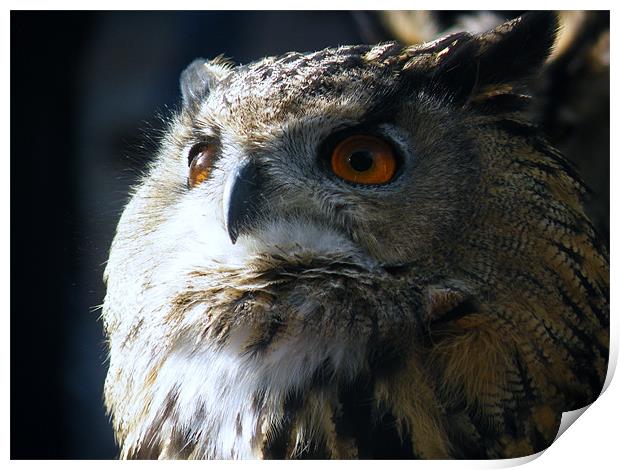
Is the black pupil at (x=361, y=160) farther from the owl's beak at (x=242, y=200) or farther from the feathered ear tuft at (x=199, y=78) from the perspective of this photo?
the feathered ear tuft at (x=199, y=78)

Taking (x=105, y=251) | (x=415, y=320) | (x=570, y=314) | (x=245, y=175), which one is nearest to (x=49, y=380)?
(x=105, y=251)

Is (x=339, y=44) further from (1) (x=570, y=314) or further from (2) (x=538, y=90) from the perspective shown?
(1) (x=570, y=314)

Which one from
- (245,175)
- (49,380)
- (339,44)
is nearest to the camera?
(245,175)

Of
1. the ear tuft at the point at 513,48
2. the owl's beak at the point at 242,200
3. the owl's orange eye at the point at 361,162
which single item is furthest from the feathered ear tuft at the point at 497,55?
the owl's beak at the point at 242,200

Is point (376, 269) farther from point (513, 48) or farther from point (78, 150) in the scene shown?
point (78, 150)

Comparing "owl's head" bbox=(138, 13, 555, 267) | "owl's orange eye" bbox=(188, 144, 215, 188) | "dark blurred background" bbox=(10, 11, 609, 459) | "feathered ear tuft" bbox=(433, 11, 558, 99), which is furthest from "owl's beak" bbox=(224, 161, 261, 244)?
"feathered ear tuft" bbox=(433, 11, 558, 99)

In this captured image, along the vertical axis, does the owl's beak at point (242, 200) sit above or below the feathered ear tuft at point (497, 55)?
below

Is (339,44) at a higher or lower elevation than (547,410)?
higher
